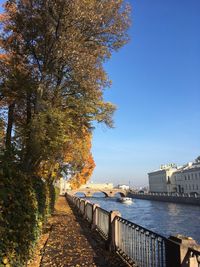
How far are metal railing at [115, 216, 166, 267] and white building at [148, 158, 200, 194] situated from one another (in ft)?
319

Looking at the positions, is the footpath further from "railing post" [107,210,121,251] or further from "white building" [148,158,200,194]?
"white building" [148,158,200,194]

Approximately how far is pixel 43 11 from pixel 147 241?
9605 millimetres

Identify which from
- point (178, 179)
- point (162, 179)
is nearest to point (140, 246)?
point (178, 179)

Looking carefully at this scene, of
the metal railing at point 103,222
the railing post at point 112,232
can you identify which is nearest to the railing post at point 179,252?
the railing post at point 112,232

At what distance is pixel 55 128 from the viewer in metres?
12.0

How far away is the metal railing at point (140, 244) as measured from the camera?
20.0ft

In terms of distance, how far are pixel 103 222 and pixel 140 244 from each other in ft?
15.7

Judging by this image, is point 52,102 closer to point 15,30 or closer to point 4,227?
point 15,30

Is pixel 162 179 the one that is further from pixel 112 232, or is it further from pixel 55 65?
pixel 112 232

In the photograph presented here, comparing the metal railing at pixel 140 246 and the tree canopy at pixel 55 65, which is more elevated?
the tree canopy at pixel 55 65

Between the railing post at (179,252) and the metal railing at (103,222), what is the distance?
586 cm

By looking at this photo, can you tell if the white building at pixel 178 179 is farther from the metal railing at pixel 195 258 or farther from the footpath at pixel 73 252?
the metal railing at pixel 195 258

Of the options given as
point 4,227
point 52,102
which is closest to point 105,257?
point 4,227

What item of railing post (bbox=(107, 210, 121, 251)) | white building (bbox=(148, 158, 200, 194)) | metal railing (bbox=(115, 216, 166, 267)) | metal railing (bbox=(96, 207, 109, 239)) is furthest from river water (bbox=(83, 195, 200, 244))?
white building (bbox=(148, 158, 200, 194))
